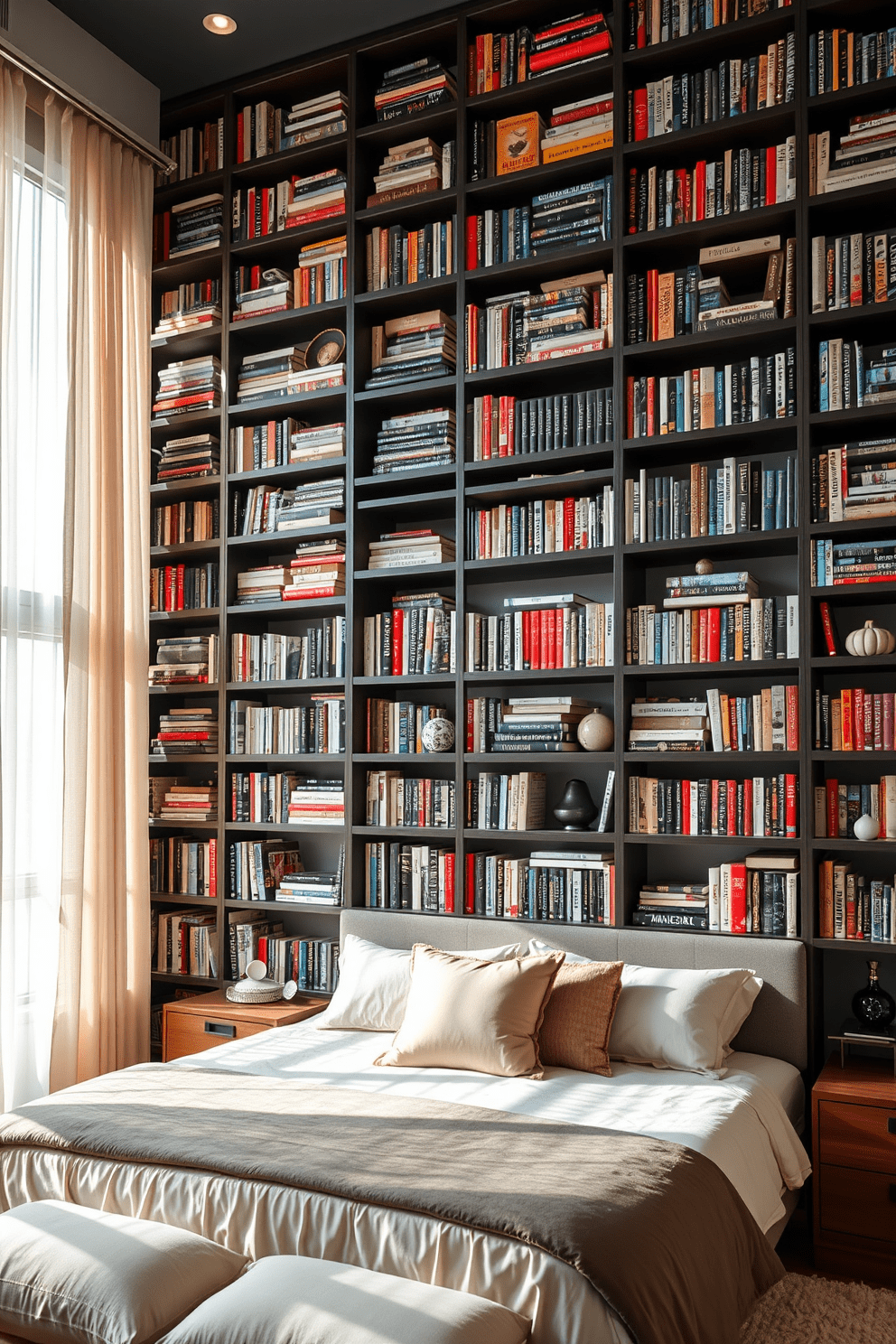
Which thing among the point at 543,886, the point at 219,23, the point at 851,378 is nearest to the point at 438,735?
the point at 543,886

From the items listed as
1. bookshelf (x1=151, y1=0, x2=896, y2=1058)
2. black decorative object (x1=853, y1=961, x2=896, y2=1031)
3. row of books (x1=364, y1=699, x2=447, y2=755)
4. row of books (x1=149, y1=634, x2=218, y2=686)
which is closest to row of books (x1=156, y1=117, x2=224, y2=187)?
bookshelf (x1=151, y1=0, x2=896, y2=1058)

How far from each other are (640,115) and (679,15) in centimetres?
31

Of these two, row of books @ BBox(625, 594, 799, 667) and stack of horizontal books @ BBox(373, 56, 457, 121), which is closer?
row of books @ BBox(625, 594, 799, 667)

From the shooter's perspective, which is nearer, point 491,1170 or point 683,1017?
point 491,1170

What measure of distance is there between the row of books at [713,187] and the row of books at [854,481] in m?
0.79

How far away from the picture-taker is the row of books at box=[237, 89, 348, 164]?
12.8ft

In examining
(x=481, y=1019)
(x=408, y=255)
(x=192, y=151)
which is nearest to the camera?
(x=481, y=1019)

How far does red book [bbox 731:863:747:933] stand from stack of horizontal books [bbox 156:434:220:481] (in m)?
2.42

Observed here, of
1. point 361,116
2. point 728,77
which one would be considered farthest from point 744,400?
point 361,116

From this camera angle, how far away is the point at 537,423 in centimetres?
355

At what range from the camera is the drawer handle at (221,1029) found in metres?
3.59

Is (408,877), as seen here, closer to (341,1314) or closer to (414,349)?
(414,349)

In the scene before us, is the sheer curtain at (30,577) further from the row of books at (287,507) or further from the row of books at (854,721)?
the row of books at (854,721)

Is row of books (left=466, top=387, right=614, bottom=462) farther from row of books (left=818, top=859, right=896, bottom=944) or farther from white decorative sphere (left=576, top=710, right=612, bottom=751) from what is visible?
row of books (left=818, top=859, right=896, bottom=944)
